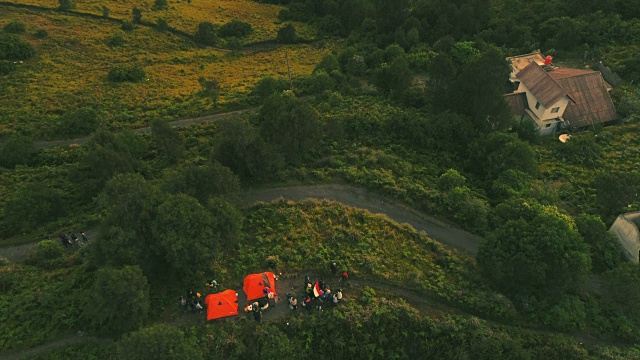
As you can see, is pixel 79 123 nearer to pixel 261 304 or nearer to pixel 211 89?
pixel 211 89

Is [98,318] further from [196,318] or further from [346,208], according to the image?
[346,208]

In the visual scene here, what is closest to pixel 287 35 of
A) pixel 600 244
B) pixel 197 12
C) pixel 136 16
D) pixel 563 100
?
pixel 197 12

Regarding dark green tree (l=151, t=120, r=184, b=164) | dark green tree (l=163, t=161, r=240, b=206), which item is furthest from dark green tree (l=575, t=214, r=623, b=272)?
dark green tree (l=151, t=120, r=184, b=164)

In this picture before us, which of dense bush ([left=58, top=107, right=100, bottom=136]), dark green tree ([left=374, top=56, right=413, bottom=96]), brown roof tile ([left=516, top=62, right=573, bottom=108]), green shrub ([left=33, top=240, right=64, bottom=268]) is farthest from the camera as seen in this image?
dark green tree ([left=374, top=56, right=413, bottom=96])

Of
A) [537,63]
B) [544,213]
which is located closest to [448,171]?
[544,213]

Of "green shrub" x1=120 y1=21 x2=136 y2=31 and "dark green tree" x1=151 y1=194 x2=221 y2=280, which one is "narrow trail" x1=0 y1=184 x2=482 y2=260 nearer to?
"dark green tree" x1=151 y1=194 x2=221 y2=280

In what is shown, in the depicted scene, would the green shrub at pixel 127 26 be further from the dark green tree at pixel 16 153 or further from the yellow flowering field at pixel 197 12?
the dark green tree at pixel 16 153

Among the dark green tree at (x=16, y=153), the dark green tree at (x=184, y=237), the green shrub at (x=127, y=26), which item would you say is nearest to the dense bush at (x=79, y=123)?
the dark green tree at (x=16, y=153)
